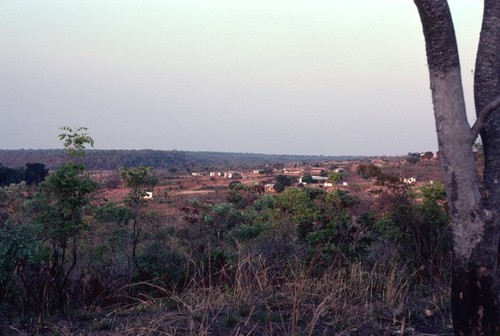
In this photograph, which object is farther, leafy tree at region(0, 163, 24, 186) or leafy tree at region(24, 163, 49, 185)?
leafy tree at region(0, 163, 24, 186)

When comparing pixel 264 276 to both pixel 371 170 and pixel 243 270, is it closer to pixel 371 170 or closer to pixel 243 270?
pixel 243 270

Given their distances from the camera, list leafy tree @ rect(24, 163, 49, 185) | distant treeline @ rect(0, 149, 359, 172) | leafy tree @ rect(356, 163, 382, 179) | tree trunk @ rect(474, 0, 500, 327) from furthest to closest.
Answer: distant treeline @ rect(0, 149, 359, 172), leafy tree @ rect(24, 163, 49, 185), leafy tree @ rect(356, 163, 382, 179), tree trunk @ rect(474, 0, 500, 327)

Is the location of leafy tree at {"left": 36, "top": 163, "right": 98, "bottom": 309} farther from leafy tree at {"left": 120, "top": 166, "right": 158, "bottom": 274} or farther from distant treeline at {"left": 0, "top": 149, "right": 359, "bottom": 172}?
distant treeline at {"left": 0, "top": 149, "right": 359, "bottom": 172}

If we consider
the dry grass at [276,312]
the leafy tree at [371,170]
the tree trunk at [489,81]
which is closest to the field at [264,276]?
the dry grass at [276,312]

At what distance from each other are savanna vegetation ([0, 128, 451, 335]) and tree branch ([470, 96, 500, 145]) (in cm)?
168

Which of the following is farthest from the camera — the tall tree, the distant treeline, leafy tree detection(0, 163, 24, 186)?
the distant treeline

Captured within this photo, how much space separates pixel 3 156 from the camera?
94.6 meters

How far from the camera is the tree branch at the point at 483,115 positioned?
4.95 meters

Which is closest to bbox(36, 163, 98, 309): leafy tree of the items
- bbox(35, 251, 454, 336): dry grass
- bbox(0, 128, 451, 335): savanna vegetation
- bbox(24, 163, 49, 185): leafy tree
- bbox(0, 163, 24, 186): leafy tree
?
bbox(0, 128, 451, 335): savanna vegetation

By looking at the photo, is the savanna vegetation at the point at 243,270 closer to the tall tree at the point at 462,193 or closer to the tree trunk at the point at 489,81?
the tall tree at the point at 462,193

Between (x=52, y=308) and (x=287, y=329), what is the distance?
3272 mm

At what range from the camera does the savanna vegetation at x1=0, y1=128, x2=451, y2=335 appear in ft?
19.0

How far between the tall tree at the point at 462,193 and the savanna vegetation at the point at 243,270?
0.62 meters

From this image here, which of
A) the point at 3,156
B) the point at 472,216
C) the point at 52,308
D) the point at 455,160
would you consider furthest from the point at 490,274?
the point at 3,156
